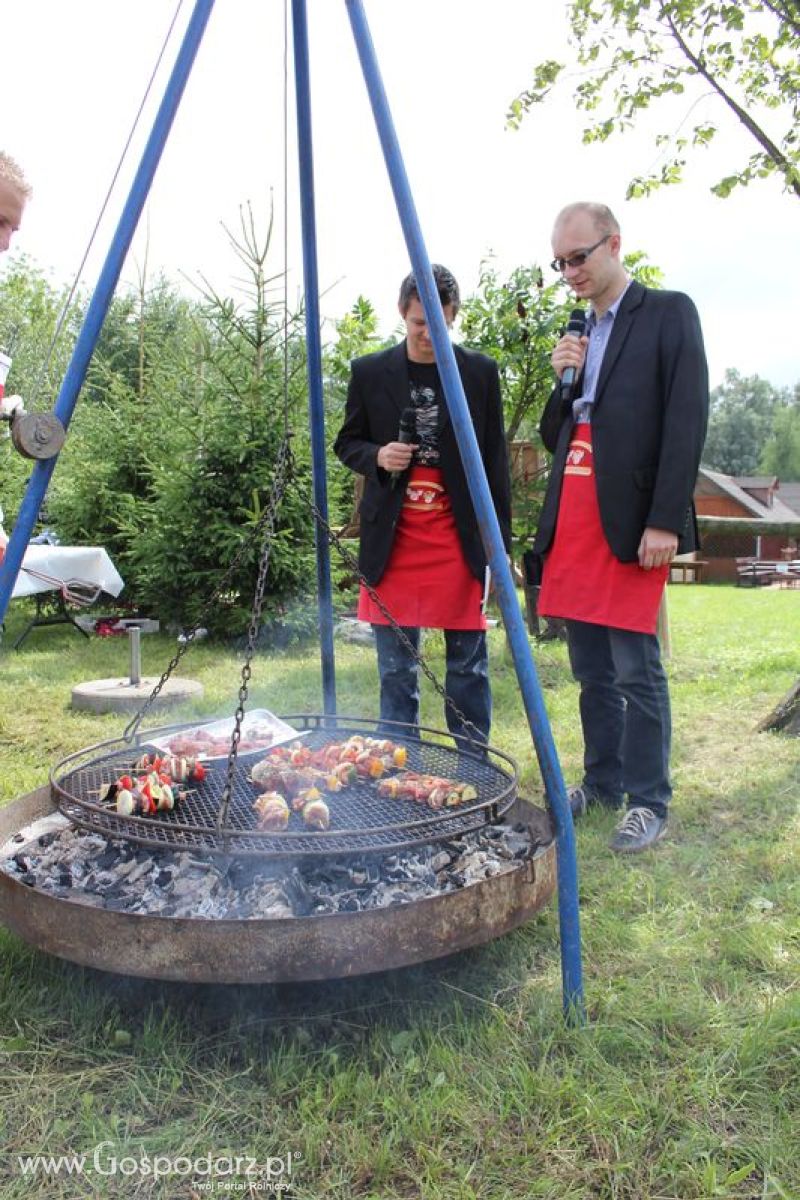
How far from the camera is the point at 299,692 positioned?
6059 millimetres

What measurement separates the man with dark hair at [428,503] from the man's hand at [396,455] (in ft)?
0.14

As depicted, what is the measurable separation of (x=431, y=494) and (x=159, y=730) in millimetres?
1387

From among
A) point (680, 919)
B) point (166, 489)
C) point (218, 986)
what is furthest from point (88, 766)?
point (166, 489)

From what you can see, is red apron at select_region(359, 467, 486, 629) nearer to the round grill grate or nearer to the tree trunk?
the round grill grate

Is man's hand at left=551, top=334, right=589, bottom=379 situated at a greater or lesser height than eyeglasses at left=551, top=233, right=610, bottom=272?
lesser

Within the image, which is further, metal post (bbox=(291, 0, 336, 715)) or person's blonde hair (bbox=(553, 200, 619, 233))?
person's blonde hair (bbox=(553, 200, 619, 233))

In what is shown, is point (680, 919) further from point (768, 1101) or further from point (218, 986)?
point (218, 986)

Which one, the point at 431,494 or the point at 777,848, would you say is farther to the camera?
the point at 431,494

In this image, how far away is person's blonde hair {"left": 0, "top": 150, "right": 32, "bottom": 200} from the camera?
2.28m

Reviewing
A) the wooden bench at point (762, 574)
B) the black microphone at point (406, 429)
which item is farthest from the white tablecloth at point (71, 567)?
the wooden bench at point (762, 574)

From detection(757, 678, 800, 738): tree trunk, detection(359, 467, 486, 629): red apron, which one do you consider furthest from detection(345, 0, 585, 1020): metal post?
detection(757, 678, 800, 738): tree trunk

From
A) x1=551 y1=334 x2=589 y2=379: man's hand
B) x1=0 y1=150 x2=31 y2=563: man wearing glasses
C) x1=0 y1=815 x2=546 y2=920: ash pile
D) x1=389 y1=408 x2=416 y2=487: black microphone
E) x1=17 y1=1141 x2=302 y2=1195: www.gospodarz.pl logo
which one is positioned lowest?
x1=17 y1=1141 x2=302 y2=1195: www.gospodarz.pl logo

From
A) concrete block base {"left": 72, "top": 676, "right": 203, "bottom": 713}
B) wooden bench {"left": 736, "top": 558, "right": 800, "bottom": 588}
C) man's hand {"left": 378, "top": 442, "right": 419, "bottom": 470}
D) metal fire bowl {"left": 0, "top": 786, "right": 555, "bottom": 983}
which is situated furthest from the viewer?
wooden bench {"left": 736, "top": 558, "right": 800, "bottom": 588}

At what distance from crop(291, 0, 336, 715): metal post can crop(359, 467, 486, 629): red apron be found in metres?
0.23
